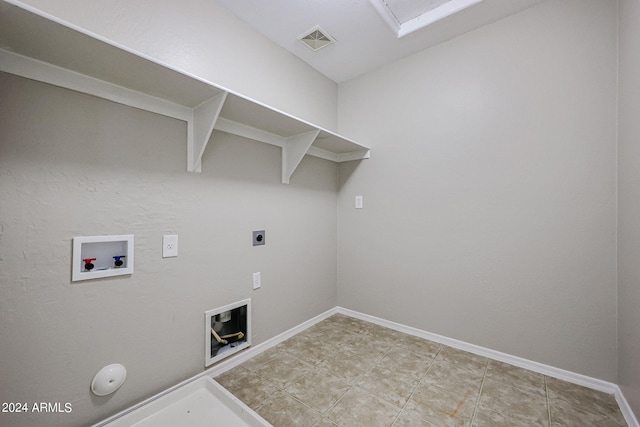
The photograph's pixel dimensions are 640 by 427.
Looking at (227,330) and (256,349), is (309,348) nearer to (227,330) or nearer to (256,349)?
(256,349)

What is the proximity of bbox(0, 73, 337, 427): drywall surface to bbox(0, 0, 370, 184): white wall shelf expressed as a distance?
0.19 feet

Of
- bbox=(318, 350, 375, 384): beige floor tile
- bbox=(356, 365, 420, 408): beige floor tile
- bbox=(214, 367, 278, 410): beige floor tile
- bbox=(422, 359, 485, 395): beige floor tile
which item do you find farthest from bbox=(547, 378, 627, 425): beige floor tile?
bbox=(214, 367, 278, 410): beige floor tile

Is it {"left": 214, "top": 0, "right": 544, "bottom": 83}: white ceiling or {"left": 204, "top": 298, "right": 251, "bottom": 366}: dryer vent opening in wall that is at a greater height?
{"left": 214, "top": 0, "right": 544, "bottom": 83}: white ceiling

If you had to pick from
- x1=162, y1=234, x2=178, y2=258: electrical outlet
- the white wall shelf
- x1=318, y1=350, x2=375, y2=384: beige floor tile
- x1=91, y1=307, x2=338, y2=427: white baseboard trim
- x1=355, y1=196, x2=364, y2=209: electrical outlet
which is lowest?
x1=318, y1=350, x2=375, y2=384: beige floor tile

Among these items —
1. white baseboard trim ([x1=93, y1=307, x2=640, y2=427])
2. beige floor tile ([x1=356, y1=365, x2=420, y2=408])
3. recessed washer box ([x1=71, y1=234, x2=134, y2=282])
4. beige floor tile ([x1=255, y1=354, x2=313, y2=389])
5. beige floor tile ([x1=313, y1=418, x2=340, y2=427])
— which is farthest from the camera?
beige floor tile ([x1=255, y1=354, x2=313, y2=389])

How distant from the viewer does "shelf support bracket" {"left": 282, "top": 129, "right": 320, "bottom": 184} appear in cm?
211

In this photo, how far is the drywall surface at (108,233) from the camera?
3.56 feet

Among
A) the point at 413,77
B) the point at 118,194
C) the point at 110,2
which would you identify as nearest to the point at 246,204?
the point at 118,194

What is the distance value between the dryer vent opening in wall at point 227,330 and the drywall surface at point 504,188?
4.17 feet

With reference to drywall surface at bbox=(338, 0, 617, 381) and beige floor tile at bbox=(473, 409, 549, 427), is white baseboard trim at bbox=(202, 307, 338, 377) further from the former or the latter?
beige floor tile at bbox=(473, 409, 549, 427)

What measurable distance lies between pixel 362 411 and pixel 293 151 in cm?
189

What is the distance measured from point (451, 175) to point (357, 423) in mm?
1870

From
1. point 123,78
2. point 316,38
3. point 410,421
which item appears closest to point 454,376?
point 410,421

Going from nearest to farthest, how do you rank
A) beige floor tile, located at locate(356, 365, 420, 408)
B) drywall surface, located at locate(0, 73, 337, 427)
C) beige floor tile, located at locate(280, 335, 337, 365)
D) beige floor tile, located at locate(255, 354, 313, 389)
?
1. drywall surface, located at locate(0, 73, 337, 427)
2. beige floor tile, located at locate(356, 365, 420, 408)
3. beige floor tile, located at locate(255, 354, 313, 389)
4. beige floor tile, located at locate(280, 335, 337, 365)
